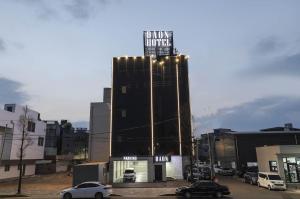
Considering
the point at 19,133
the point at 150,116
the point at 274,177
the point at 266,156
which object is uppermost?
the point at 150,116

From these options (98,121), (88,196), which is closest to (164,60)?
(98,121)

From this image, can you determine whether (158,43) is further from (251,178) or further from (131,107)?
(251,178)

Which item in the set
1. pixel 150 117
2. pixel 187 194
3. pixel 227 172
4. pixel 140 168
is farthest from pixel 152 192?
pixel 227 172

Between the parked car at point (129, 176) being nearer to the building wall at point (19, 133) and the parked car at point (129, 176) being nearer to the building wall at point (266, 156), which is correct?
the building wall at point (19, 133)

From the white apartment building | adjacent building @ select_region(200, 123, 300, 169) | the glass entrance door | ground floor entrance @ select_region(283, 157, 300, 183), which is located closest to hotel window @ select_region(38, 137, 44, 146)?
the white apartment building

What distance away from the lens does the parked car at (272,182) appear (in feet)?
127

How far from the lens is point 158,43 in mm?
66938

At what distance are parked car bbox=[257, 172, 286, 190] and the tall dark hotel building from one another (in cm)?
1538

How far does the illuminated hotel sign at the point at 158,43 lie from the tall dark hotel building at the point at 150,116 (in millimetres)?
2670

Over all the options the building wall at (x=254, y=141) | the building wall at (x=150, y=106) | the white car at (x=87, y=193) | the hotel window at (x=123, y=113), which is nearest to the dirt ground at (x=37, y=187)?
the white car at (x=87, y=193)

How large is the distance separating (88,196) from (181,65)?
126ft

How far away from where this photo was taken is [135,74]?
61281 mm

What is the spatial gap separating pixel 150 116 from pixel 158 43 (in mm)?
17742

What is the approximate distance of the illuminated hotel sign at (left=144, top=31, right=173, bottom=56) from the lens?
216 ft
